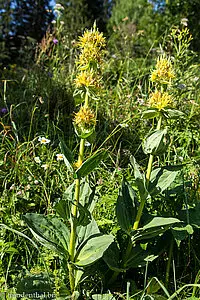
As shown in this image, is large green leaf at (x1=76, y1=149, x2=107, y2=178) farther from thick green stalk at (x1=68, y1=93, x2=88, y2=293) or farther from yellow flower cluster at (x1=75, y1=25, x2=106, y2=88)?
yellow flower cluster at (x1=75, y1=25, x2=106, y2=88)

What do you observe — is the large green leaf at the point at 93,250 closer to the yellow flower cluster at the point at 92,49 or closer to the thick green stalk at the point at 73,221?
the thick green stalk at the point at 73,221

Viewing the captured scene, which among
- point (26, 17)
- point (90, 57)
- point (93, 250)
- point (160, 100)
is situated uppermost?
point (26, 17)

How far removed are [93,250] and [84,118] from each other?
1.68ft

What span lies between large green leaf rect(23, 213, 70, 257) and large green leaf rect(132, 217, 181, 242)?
284 millimetres

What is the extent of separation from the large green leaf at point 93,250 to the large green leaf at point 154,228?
0.14 metres

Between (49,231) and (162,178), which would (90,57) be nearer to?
(162,178)

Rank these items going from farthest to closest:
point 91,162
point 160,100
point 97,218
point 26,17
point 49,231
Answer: point 26,17 → point 97,218 → point 49,231 → point 160,100 → point 91,162

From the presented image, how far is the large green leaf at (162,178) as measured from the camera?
4.90 feet

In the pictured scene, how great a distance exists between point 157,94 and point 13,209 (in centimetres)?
108

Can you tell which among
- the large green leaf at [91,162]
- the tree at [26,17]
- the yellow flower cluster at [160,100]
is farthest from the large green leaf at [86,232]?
the tree at [26,17]

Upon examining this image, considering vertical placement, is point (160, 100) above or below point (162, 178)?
above

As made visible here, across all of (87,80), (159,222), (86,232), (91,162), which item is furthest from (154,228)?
(87,80)

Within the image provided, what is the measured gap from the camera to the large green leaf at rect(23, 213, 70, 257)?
1434 mm

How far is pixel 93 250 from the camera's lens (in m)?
1.43
